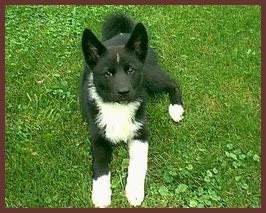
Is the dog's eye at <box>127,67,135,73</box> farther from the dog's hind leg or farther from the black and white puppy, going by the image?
the dog's hind leg

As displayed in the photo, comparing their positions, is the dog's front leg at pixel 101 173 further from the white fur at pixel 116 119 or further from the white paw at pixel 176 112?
the white paw at pixel 176 112

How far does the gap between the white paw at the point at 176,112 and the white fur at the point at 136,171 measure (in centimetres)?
57

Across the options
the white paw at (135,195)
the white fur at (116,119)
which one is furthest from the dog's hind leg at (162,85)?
the white paw at (135,195)

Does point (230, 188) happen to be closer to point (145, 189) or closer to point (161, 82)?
point (145, 189)

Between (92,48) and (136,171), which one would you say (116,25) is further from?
(136,171)

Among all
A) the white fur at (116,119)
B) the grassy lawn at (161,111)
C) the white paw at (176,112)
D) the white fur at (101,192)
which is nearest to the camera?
the white fur at (101,192)

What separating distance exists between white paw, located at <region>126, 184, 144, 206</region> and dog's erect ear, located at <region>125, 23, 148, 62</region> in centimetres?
109

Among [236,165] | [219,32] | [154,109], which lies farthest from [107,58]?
[219,32]

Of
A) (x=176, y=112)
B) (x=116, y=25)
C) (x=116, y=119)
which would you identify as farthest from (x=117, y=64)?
(x=116, y=25)

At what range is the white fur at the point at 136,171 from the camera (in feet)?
15.0

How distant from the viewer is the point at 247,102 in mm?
5598

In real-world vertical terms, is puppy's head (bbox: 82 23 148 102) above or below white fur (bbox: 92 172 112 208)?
above

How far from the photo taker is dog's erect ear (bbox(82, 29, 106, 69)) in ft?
15.3

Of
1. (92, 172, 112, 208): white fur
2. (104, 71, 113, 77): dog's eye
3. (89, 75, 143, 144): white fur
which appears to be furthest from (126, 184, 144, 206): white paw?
(104, 71, 113, 77): dog's eye
